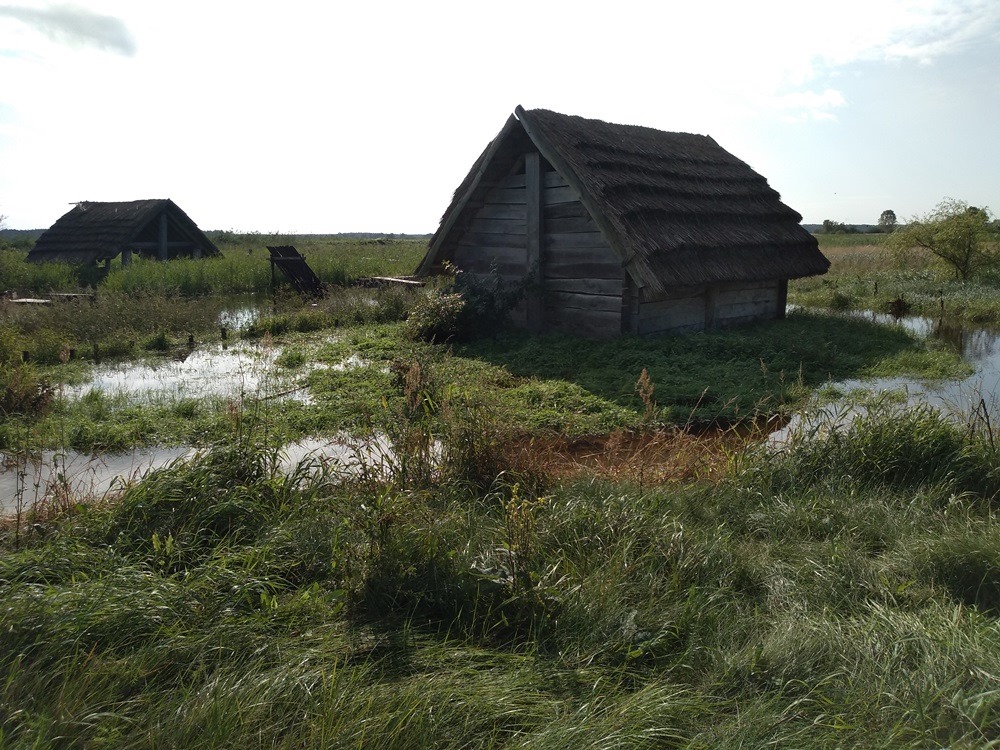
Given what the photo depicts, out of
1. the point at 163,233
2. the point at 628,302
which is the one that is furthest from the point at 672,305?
the point at 163,233

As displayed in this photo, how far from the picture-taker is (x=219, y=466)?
5059mm

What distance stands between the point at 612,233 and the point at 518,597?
8689 mm

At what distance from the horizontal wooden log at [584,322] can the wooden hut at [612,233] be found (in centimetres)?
2

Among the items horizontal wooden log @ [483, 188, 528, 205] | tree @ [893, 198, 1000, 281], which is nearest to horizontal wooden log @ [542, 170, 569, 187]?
horizontal wooden log @ [483, 188, 528, 205]

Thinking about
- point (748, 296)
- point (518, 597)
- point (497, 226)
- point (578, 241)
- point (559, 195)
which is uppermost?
point (559, 195)

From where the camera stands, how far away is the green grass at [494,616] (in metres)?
2.81

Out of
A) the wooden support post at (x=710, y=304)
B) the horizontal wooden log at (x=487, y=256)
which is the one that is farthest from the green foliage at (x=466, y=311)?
the wooden support post at (x=710, y=304)

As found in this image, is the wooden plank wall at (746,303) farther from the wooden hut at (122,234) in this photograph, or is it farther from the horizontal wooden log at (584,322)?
the wooden hut at (122,234)

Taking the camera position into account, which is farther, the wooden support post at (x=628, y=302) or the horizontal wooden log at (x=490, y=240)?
the horizontal wooden log at (x=490, y=240)

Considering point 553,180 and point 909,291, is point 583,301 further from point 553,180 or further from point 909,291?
point 909,291

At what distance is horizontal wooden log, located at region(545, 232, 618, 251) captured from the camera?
12.4m

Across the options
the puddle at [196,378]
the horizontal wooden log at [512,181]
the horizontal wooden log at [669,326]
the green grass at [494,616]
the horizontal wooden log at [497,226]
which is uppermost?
the horizontal wooden log at [512,181]

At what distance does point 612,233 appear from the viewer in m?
11.5

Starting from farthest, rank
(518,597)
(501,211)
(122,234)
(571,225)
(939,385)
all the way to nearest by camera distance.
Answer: (122,234), (501,211), (571,225), (939,385), (518,597)
